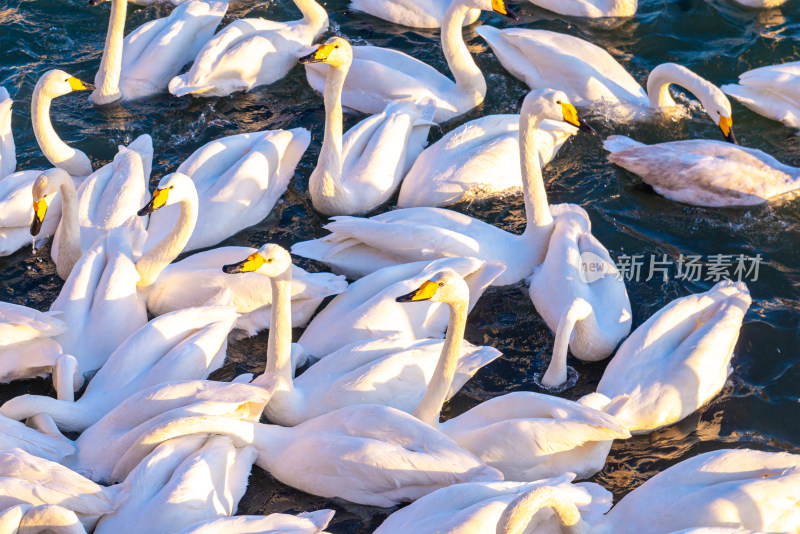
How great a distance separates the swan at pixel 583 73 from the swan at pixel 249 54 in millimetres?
2135

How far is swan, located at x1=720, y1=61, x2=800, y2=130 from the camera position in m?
9.76

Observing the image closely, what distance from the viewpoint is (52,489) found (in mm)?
6027

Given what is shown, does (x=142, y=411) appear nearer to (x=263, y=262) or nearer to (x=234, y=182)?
(x=263, y=262)

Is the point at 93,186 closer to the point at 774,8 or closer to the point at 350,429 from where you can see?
the point at 350,429

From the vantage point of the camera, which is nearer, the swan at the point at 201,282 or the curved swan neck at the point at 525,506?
the curved swan neck at the point at 525,506

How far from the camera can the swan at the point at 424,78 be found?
385 inches

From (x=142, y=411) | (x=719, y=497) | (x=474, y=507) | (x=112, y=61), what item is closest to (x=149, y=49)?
(x=112, y=61)

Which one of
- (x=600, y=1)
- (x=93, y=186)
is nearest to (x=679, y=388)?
(x=93, y=186)

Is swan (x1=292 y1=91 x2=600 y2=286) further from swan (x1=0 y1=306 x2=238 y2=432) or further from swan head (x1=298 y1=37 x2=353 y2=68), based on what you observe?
swan head (x1=298 y1=37 x2=353 y2=68)

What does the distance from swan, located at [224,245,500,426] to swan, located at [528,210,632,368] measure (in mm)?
687

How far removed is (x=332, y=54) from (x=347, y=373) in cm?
287

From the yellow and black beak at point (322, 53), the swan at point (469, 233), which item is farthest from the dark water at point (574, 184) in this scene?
the yellow and black beak at point (322, 53)

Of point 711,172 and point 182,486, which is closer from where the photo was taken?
point 182,486

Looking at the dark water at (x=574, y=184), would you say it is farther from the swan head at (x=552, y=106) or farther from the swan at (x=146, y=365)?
the swan head at (x=552, y=106)
